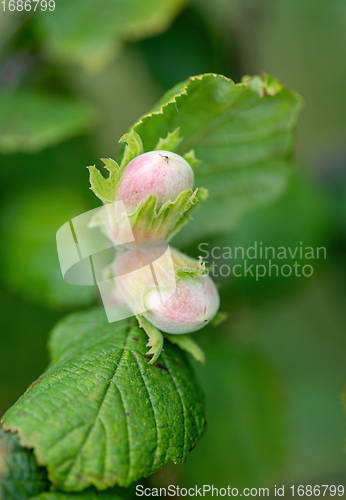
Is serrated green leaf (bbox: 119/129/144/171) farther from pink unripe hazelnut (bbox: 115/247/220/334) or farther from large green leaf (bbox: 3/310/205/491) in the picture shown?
large green leaf (bbox: 3/310/205/491)

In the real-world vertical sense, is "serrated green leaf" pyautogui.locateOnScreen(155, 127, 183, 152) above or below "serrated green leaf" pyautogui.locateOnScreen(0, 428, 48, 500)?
above

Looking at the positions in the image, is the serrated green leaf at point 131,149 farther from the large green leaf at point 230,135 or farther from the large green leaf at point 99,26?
the large green leaf at point 99,26

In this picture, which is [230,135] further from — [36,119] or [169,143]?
[36,119]

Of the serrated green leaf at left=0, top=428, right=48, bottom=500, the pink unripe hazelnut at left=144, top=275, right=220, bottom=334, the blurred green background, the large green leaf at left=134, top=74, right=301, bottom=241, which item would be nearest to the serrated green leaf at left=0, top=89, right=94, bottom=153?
the blurred green background

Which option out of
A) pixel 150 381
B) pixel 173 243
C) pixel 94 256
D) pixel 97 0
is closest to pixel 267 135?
pixel 173 243

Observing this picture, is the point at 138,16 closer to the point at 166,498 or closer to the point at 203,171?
the point at 203,171

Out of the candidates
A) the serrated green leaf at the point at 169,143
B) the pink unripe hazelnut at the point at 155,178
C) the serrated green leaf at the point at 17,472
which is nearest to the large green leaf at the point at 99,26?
the serrated green leaf at the point at 169,143

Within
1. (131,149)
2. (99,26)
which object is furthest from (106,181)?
(99,26)
